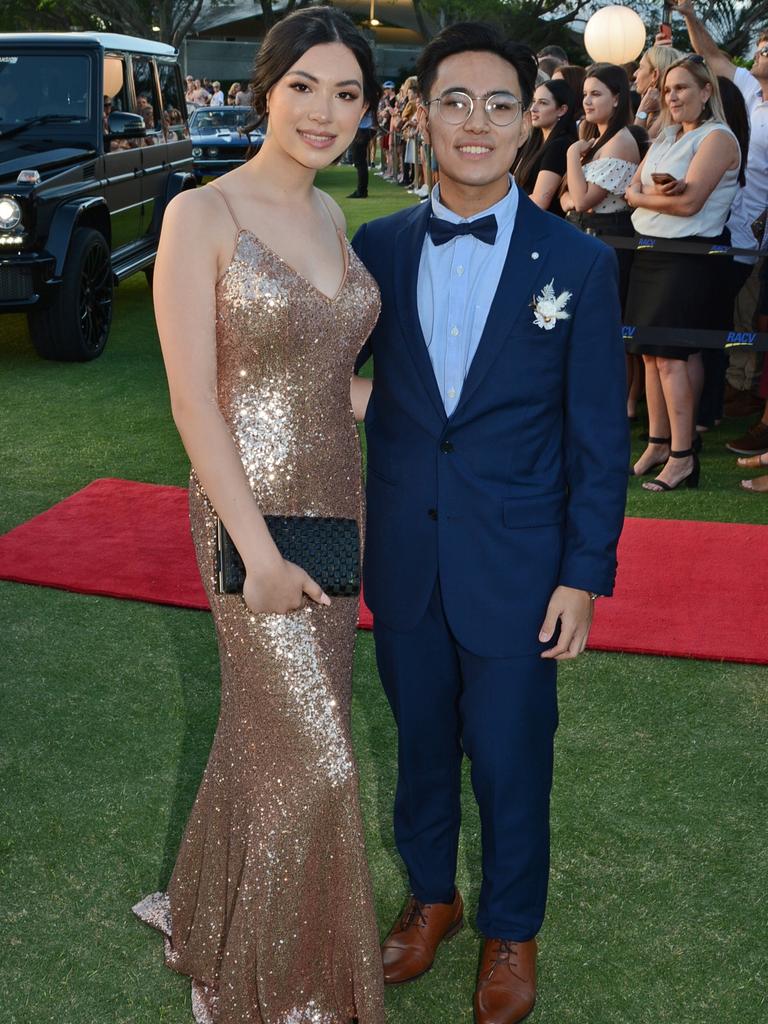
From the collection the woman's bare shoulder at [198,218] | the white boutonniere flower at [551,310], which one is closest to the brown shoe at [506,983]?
the white boutonniere flower at [551,310]

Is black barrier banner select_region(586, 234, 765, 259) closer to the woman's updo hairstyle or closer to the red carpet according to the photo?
the red carpet

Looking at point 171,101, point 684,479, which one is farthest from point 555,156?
point 171,101

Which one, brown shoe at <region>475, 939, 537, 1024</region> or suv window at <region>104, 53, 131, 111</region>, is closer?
brown shoe at <region>475, 939, 537, 1024</region>

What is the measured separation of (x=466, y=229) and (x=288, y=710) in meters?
1.02

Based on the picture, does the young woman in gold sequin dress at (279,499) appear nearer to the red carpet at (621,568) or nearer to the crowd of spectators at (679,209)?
the red carpet at (621,568)

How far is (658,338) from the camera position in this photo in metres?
6.23

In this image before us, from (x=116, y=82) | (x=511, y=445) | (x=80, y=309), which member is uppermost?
(x=116, y=82)

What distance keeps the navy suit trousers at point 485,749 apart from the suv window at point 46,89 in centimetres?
761

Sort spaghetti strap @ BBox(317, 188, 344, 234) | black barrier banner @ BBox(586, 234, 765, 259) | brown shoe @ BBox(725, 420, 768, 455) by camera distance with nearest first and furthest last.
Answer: spaghetti strap @ BBox(317, 188, 344, 234) → black barrier banner @ BBox(586, 234, 765, 259) → brown shoe @ BBox(725, 420, 768, 455)

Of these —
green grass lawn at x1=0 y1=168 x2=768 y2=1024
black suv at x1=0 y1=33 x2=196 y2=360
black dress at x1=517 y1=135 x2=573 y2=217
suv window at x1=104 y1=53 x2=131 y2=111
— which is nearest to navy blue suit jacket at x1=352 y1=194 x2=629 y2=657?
green grass lawn at x1=0 y1=168 x2=768 y2=1024

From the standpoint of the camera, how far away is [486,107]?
2273mm

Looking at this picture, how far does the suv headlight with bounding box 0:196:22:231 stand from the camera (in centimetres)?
788

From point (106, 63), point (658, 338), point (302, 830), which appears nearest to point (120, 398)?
point (106, 63)

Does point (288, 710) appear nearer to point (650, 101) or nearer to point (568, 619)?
point (568, 619)
